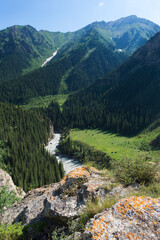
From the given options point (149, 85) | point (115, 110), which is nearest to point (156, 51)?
point (149, 85)

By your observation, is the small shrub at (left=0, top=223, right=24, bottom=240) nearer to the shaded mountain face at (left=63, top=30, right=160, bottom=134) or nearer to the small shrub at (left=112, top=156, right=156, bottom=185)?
the small shrub at (left=112, top=156, right=156, bottom=185)

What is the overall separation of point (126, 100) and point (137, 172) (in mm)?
155924

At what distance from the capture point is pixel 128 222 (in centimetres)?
599

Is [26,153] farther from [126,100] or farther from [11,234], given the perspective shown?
[126,100]

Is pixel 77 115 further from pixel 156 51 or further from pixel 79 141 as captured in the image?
pixel 156 51

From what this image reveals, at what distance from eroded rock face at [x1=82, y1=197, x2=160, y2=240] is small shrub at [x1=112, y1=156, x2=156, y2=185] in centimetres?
265

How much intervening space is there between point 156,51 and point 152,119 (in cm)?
9627

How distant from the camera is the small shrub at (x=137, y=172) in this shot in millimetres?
9398

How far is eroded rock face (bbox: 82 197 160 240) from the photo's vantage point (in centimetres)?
551

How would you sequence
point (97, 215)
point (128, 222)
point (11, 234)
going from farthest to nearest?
point (11, 234) < point (97, 215) < point (128, 222)

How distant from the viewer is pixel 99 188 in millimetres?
9656

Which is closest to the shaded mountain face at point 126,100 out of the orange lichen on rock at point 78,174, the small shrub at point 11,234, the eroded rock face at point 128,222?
the orange lichen on rock at point 78,174

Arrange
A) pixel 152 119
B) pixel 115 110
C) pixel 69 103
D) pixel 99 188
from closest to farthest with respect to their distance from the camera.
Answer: pixel 99 188 < pixel 152 119 < pixel 115 110 < pixel 69 103

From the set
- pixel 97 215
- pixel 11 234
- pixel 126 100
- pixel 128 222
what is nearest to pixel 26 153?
pixel 11 234
